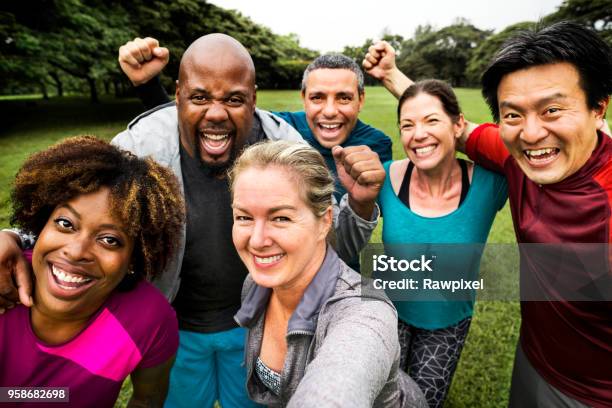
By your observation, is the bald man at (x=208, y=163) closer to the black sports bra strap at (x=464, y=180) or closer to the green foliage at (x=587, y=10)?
the black sports bra strap at (x=464, y=180)

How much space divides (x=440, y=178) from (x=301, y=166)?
1229 millimetres

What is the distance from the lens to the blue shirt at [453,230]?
252cm

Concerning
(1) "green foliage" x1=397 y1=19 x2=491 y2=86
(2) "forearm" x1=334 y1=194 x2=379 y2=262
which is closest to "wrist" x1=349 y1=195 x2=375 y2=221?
(2) "forearm" x1=334 y1=194 x2=379 y2=262

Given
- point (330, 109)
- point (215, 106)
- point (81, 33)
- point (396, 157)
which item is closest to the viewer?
point (215, 106)

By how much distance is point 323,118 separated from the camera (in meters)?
3.17

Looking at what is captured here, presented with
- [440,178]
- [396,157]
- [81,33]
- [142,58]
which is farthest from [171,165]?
[81,33]

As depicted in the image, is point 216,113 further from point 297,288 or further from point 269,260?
point 297,288

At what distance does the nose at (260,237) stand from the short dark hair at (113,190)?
57cm

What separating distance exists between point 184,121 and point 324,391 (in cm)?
179

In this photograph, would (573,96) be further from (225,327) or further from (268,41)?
(268,41)

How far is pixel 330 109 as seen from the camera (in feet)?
10.2

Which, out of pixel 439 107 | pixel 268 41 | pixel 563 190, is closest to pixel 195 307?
pixel 439 107

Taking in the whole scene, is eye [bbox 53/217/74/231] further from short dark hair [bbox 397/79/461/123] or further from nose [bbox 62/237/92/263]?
short dark hair [bbox 397/79/461/123]

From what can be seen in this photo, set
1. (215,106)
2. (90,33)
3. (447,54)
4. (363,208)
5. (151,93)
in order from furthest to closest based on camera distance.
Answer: (447,54) → (90,33) → (151,93) → (215,106) → (363,208)
